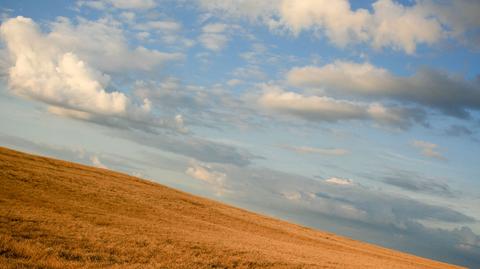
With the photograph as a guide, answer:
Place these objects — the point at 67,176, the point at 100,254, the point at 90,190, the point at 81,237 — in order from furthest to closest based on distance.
A: 1. the point at 67,176
2. the point at 90,190
3. the point at 81,237
4. the point at 100,254

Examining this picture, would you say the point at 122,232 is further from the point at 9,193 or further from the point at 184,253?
the point at 9,193

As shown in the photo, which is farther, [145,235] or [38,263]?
[145,235]

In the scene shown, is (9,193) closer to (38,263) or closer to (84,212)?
(84,212)

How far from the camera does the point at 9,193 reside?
29859 millimetres

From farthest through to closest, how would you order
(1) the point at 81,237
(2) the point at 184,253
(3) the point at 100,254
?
(2) the point at 184,253
(1) the point at 81,237
(3) the point at 100,254

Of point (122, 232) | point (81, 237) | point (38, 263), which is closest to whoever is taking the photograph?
point (38, 263)

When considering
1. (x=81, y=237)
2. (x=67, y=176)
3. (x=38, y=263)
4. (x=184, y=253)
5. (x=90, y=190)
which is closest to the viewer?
(x=38, y=263)

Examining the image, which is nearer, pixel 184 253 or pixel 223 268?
pixel 223 268

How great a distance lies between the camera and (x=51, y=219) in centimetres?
2394

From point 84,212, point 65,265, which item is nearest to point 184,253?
point 65,265

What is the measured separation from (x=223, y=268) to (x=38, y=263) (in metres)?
9.37

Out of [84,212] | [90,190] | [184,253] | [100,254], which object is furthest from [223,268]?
[90,190]

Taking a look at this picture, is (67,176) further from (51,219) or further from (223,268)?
(223,268)

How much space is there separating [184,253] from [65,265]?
805 cm
